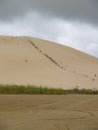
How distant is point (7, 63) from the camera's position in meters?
59.1

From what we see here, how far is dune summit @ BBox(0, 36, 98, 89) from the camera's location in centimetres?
4922

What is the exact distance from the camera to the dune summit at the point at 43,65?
49.2 meters

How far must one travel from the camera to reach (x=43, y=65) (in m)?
59.7
